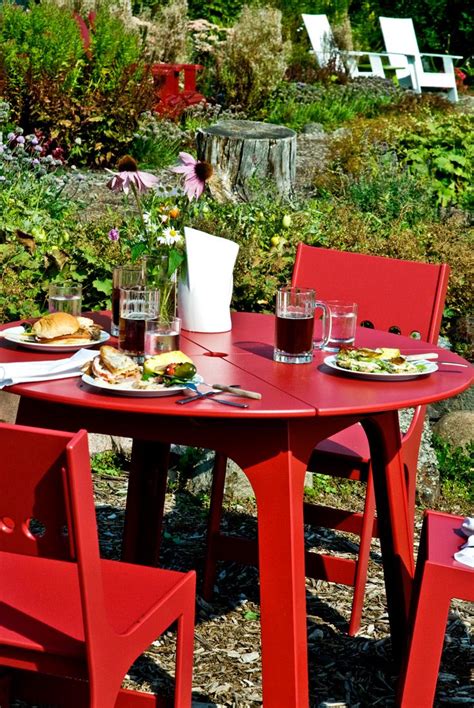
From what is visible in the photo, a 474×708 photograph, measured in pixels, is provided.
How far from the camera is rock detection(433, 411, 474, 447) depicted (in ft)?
15.7

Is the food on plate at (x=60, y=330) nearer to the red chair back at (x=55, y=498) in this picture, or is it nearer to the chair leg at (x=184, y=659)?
the chair leg at (x=184, y=659)

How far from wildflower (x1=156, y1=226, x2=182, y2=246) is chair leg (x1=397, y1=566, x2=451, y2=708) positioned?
3.63 feet

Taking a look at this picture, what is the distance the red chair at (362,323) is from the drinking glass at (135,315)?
768mm

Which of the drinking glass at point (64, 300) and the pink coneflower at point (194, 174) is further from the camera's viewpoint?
the pink coneflower at point (194, 174)

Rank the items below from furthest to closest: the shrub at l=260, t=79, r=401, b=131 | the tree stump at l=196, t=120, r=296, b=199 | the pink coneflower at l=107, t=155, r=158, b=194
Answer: the shrub at l=260, t=79, r=401, b=131 < the tree stump at l=196, t=120, r=296, b=199 < the pink coneflower at l=107, t=155, r=158, b=194

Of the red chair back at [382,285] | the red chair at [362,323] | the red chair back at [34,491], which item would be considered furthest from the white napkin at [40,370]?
the red chair back at [382,285]

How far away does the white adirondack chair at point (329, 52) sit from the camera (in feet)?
49.3

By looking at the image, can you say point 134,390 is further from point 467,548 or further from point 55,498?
point 467,548

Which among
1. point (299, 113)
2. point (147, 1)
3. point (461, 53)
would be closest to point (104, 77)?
point (299, 113)

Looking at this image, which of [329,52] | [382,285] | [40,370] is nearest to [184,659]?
[40,370]

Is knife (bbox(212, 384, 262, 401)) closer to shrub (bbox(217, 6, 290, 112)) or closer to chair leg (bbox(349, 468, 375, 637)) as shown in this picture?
chair leg (bbox(349, 468, 375, 637))

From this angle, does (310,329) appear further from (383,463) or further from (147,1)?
(147,1)

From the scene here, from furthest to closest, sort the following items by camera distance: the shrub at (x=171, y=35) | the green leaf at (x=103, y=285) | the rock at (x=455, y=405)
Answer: the shrub at (x=171, y=35), the rock at (x=455, y=405), the green leaf at (x=103, y=285)

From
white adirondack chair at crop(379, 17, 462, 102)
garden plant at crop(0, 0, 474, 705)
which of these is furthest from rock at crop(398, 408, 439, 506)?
white adirondack chair at crop(379, 17, 462, 102)
